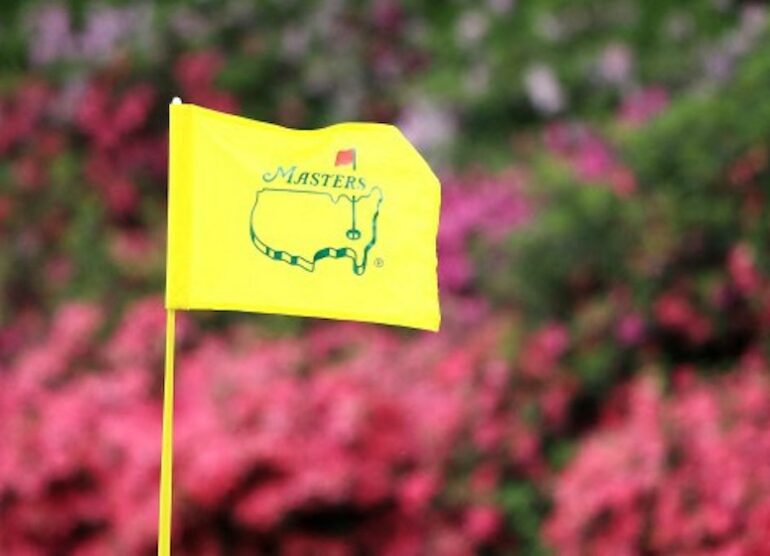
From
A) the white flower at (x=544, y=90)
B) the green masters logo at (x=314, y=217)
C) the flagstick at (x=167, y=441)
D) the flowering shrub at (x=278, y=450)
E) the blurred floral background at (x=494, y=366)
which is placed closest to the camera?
the flagstick at (x=167, y=441)

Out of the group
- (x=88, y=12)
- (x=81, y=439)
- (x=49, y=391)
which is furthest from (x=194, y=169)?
(x=88, y=12)

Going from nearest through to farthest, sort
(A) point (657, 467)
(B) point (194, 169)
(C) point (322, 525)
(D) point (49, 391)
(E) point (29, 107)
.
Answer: (B) point (194, 169) → (A) point (657, 467) → (C) point (322, 525) → (D) point (49, 391) → (E) point (29, 107)

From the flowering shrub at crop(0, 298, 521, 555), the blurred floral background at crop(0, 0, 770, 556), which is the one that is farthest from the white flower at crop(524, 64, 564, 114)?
the flowering shrub at crop(0, 298, 521, 555)

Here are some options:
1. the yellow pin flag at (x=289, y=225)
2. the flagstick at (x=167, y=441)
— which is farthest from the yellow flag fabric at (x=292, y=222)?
the flagstick at (x=167, y=441)

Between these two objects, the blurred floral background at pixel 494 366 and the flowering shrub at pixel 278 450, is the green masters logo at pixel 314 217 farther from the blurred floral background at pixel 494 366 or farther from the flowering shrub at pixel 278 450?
the flowering shrub at pixel 278 450

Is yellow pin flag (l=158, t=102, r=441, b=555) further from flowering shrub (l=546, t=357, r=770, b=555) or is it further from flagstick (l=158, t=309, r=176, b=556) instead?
flowering shrub (l=546, t=357, r=770, b=555)

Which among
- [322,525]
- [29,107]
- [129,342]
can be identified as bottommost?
[322,525]

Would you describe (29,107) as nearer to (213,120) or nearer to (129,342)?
(129,342)

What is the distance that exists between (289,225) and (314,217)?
0.21ft

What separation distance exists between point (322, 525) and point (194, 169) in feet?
10.3

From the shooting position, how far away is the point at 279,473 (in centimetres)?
770

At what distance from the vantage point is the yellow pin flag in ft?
16.0

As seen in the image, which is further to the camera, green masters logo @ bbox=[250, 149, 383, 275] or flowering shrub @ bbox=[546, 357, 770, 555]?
flowering shrub @ bbox=[546, 357, 770, 555]

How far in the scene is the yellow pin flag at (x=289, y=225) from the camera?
4.88 m
